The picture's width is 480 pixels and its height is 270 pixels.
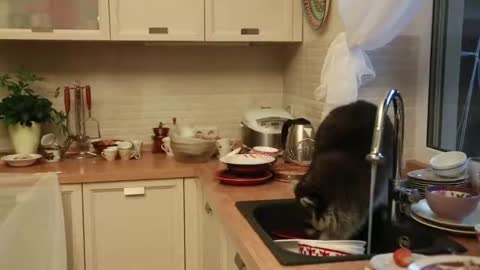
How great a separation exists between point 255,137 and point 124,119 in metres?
0.74

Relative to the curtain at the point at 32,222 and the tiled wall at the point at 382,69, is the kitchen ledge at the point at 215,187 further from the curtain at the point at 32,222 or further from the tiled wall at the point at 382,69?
the tiled wall at the point at 382,69

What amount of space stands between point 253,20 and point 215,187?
995 millimetres

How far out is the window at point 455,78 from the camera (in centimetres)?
187

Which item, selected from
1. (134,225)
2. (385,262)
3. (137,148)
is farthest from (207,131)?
(385,262)

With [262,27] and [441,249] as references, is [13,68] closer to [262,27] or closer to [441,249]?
[262,27]

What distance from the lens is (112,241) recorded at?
88.9 inches

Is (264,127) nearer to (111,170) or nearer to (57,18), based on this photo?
(111,170)

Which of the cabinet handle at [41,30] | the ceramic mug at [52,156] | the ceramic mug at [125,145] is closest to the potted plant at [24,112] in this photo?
the ceramic mug at [52,156]

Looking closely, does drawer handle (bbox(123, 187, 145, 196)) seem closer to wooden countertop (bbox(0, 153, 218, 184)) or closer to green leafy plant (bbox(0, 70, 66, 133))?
wooden countertop (bbox(0, 153, 218, 184))

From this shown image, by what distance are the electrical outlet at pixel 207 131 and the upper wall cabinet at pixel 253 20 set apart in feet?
1.49

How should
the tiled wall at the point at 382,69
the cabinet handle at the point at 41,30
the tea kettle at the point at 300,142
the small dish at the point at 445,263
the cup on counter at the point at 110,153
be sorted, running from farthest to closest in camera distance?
the cup on counter at the point at 110,153 < the cabinet handle at the point at 41,30 < the tea kettle at the point at 300,142 < the tiled wall at the point at 382,69 < the small dish at the point at 445,263

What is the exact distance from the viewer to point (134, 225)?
2270 millimetres

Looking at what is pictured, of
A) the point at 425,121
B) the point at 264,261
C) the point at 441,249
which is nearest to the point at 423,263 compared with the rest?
the point at 441,249

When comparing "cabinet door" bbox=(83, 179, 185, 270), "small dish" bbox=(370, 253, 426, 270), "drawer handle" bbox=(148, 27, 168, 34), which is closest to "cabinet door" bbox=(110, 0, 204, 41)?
"drawer handle" bbox=(148, 27, 168, 34)
